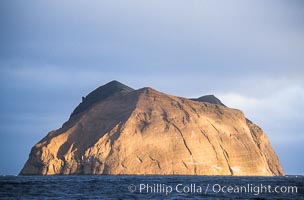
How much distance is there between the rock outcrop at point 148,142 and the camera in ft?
500

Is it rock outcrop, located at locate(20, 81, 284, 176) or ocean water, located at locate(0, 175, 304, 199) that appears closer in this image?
ocean water, located at locate(0, 175, 304, 199)

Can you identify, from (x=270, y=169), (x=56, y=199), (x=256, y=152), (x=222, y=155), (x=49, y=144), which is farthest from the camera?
(x=270, y=169)

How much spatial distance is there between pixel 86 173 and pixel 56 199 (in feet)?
310

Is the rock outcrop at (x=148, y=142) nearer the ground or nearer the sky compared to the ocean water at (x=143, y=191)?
nearer the sky

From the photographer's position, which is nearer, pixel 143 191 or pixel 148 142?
pixel 143 191

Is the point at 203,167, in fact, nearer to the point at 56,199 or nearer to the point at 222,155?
the point at 222,155

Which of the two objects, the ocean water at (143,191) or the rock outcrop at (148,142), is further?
the rock outcrop at (148,142)

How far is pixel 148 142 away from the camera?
518ft

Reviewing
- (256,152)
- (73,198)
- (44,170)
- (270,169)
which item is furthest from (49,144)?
(73,198)

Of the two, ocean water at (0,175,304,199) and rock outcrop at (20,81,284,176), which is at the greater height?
rock outcrop at (20,81,284,176)

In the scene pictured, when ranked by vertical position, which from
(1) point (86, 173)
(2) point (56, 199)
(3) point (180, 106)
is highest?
(3) point (180, 106)

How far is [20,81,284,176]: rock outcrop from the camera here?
152m

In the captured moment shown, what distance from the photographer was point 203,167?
162500 mm

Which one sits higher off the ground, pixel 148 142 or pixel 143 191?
pixel 148 142
